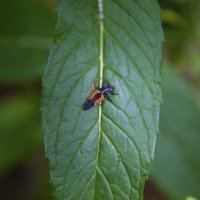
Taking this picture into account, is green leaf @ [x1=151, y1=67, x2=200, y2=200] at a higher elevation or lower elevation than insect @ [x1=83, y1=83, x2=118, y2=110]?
lower

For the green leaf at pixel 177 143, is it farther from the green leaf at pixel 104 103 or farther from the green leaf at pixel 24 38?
the green leaf at pixel 104 103

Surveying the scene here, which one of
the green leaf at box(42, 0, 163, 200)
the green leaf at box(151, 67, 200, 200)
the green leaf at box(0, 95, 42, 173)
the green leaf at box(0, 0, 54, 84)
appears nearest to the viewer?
the green leaf at box(42, 0, 163, 200)

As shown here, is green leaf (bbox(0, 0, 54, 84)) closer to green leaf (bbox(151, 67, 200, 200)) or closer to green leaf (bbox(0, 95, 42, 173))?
green leaf (bbox(0, 95, 42, 173))

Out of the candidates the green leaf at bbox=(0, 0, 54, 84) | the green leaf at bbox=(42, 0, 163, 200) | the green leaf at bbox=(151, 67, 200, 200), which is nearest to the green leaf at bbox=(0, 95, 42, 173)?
the green leaf at bbox=(0, 0, 54, 84)

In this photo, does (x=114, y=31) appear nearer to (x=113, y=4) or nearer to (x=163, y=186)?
(x=113, y=4)

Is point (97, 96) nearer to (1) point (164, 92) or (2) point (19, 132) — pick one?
(1) point (164, 92)

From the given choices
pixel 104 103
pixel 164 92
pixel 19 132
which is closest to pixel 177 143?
pixel 164 92

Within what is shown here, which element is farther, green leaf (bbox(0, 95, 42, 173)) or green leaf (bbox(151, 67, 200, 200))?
green leaf (bbox(0, 95, 42, 173))

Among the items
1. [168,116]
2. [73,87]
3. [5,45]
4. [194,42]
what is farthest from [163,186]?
[5,45]
